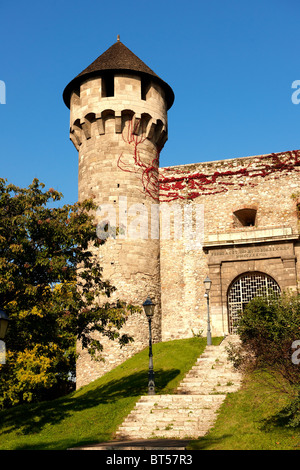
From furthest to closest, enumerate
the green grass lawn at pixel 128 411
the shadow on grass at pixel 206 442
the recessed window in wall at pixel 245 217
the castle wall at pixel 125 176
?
the recessed window in wall at pixel 245 217
the castle wall at pixel 125 176
the green grass lawn at pixel 128 411
the shadow on grass at pixel 206 442

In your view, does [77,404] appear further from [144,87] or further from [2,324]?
[144,87]

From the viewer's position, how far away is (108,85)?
25.4 meters

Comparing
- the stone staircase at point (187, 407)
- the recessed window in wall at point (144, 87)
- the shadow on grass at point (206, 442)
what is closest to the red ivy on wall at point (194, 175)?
the recessed window in wall at point (144, 87)

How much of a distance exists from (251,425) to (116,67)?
17.9 metres

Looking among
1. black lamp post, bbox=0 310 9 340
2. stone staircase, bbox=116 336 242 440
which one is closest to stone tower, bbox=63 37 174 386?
stone staircase, bbox=116 336 242 440

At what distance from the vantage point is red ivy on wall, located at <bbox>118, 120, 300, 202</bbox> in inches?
934

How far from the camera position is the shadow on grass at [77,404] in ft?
48.3

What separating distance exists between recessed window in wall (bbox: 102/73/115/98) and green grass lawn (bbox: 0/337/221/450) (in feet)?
41.0

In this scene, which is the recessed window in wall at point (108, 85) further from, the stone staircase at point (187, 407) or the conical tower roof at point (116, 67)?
the stone staircase at point (187, 407)

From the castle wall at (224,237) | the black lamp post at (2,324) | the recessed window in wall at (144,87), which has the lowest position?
the black lamp post at (2,324)

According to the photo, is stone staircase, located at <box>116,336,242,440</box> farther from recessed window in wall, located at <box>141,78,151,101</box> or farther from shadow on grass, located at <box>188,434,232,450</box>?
recessed window in wall, located at <box>141,78,151,101</box>

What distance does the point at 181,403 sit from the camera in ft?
46.5

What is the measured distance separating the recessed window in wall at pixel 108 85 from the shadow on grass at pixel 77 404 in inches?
536
